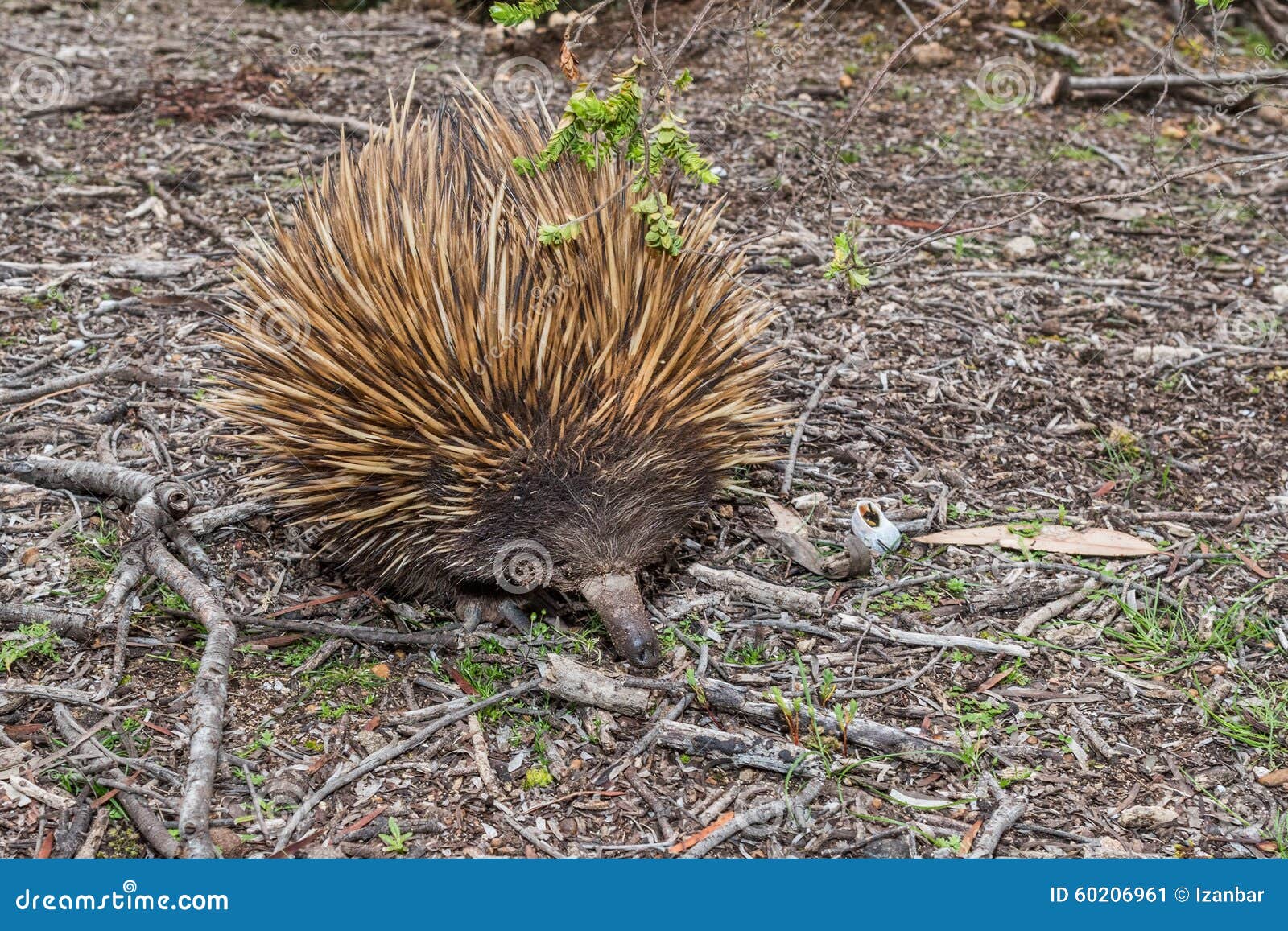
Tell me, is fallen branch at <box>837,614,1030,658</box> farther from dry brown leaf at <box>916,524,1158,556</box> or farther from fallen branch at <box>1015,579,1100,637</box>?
dry brown leaf at <box>916,524,1158,556</box>

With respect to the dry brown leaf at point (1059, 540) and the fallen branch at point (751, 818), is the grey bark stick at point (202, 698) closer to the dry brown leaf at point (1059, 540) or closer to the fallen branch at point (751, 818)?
the fallen branch at point (751, 818)

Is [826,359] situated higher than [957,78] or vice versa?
[957,78]

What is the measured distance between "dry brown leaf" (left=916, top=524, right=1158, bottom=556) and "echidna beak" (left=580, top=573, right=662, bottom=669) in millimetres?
1175

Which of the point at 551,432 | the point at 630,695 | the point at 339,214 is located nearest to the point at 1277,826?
the point at 630,695

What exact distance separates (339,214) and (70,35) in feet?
18.5

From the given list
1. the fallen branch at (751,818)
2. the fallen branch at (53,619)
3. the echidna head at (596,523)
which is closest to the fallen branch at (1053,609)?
the fallen branch at (751,818)

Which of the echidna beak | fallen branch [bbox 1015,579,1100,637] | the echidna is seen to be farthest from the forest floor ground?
the echidna

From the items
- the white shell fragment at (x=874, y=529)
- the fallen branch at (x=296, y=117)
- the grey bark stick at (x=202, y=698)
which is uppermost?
the fallen branch at (x=296, y=117)

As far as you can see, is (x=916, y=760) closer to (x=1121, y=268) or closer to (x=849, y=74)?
(x=1121, y=268)

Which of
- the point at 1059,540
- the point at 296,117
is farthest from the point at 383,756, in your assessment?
the point at 296,117

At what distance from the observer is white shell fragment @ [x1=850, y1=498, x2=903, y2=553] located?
421 cm

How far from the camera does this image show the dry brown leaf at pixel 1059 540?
13.9 ft

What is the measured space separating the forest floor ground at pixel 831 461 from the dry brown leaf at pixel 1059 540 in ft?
0.14

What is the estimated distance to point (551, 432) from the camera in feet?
11.2
